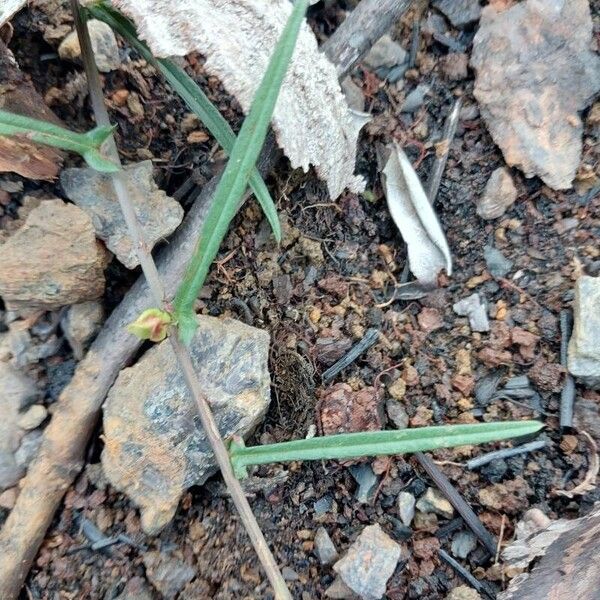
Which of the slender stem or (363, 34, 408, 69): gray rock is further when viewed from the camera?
(363, 34, 408, 69): gray rock

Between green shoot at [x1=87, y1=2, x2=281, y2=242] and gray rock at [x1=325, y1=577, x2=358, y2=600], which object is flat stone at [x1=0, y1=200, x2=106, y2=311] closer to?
green shoot at [x1=87, y1=2, x2=281, y2=242]

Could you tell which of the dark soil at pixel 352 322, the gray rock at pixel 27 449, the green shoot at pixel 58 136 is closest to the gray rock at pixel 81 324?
the dark soil at pixel 352 322

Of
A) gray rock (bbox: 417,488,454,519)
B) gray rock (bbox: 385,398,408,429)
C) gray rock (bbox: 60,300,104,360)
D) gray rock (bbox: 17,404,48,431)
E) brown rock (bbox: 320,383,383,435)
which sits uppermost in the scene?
gray rock (bbox: 60,300,104,360)

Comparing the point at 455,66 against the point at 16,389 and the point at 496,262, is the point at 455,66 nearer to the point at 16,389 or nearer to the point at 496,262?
the point at 496,262

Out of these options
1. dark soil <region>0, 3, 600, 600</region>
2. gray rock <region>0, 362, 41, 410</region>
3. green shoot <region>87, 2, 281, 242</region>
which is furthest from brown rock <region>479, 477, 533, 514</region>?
gray rock <region>0, 362, 41, 410</region>

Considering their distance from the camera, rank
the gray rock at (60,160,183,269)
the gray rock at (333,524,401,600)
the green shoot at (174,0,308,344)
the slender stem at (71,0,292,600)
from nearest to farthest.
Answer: the green shoot at (174,0,308,344) < the slender stem at (71,0,292,600) < the gray rock at (333,524,401,600) < the gray rock at (60,160,183,269)

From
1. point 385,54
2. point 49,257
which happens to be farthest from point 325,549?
point 385,54

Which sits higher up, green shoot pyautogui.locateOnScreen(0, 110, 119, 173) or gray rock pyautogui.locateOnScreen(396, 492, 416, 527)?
green shoot pyautogui.locateOnScreen(0, 110, 119, 173)
